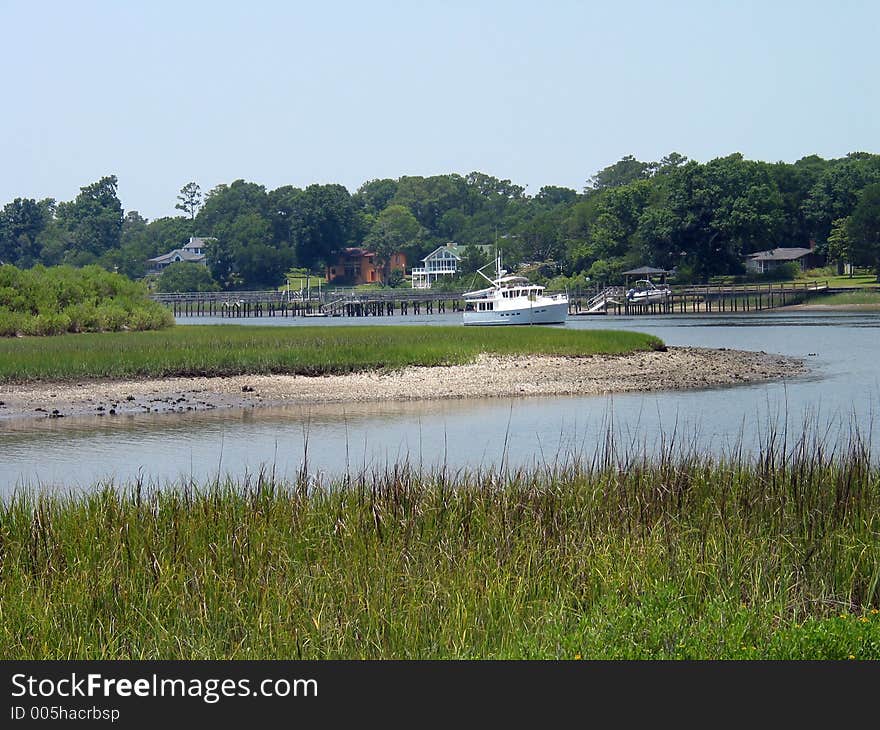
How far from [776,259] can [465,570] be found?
116 m

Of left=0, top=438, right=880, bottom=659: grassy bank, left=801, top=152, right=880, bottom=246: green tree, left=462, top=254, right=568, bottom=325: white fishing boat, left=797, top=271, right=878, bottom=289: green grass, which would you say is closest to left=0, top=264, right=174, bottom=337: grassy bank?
left=462, top=254, right=568, bottom=325: white fishing boat

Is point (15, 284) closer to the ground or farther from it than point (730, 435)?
farther from it

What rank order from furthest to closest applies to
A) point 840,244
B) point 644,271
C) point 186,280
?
point 186,280, point 644,271, point 840,244

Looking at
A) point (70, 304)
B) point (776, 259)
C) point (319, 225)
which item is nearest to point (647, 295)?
point (776, 259)

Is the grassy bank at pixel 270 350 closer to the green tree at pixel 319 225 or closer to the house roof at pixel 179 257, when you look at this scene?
the green tree at pixel 319 225

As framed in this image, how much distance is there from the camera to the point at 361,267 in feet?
559

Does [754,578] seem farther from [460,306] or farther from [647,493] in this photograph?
[460,306]

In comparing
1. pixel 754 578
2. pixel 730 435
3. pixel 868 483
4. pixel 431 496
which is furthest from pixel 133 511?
pixel 730 435

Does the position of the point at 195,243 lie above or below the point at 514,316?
above

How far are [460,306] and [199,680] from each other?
122159 mm

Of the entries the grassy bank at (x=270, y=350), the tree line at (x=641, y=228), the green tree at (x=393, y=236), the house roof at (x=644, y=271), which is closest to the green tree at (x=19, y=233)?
the tree line at (x=641, y=228)

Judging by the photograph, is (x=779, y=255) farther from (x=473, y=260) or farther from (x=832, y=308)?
(x=473, y=260)

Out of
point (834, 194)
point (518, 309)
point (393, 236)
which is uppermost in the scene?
point (834, 194)

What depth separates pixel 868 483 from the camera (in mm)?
13031
